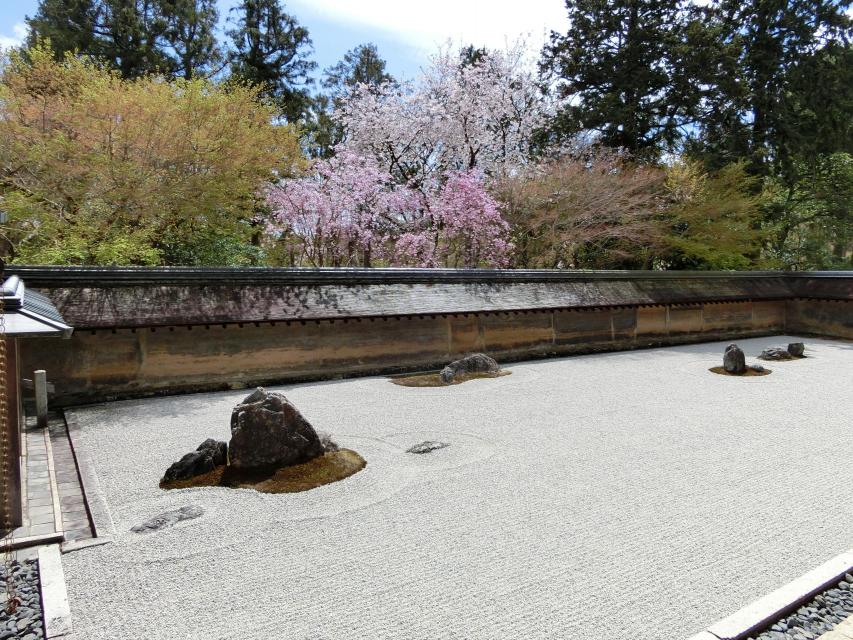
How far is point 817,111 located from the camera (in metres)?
20.6

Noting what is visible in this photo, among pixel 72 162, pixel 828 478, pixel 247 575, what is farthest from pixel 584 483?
pixel 72 162

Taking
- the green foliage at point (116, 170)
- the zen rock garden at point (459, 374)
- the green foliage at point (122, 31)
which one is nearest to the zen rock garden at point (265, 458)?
the zen rock garden at point (459, 374)

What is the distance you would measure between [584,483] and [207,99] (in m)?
13.1

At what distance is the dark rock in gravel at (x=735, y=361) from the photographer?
9.73 m

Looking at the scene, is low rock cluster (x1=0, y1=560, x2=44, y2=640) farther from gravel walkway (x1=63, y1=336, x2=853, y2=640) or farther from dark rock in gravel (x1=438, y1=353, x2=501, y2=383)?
dark rock in gravel (x1=438, y1=353, x2=501, y2=383)

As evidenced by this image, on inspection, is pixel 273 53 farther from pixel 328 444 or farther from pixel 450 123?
pixel 328 444

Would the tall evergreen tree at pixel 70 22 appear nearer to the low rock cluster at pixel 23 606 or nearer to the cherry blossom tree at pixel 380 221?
the cherry blossom tree at pixel 380 221

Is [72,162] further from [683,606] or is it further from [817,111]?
[817,111]

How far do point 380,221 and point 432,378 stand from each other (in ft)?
31.9

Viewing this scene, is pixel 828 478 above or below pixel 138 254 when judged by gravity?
below

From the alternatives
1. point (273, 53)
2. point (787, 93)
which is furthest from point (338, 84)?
point (787, 93)

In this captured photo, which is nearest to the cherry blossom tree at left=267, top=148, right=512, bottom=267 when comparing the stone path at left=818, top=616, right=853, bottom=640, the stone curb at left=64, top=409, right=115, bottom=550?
the stone curb at left=64, top=409, right=115, bottom=550

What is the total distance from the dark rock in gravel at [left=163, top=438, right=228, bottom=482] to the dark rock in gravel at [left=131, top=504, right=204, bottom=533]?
64 cm

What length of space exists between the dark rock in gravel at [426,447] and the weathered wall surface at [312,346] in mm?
4144
